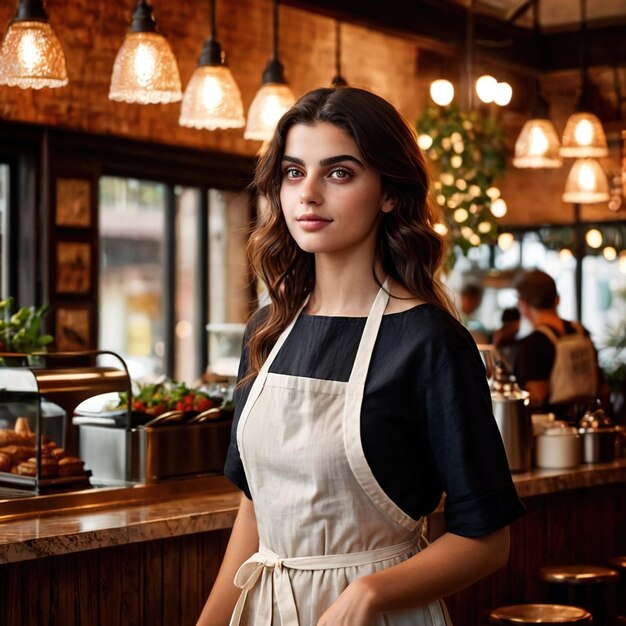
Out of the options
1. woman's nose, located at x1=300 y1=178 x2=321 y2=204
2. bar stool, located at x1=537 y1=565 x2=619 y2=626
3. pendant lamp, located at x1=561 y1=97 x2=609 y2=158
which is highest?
pendant lamp, located at x1=561 y1=97 x2=609 y2=158

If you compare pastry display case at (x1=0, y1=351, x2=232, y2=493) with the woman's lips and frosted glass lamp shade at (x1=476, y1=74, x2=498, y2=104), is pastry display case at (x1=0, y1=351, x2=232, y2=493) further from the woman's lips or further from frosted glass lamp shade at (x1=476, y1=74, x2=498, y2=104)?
frosted glass lamp shade at (x1=476, y1=74, x2=498, y2=104)

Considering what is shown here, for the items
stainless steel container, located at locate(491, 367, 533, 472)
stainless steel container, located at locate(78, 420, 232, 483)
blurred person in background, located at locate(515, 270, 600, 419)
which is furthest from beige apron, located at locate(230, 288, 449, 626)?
blurred person in background, located at locate(515, 270, 600, 419)

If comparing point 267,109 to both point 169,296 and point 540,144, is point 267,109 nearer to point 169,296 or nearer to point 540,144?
point 540,144

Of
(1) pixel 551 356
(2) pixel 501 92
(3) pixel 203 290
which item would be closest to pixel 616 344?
(2) pixel 501 92

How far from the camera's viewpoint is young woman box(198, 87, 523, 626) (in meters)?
1.81

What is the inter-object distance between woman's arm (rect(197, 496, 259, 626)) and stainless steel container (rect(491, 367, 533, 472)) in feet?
6.95

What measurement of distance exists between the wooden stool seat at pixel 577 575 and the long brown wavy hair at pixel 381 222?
6.89 feet

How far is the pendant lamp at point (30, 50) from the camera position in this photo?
3.51 m

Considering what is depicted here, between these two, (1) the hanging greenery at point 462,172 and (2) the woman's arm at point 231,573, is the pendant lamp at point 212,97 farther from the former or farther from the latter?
(1) the hanging greenery at point 462,172

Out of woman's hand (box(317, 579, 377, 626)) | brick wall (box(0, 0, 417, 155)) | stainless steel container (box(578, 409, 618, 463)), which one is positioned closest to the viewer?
woman's hand (box(317, 579, 377, 626))

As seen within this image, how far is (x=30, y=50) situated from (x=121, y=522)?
4.97 feet

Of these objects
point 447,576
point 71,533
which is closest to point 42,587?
point 71,533

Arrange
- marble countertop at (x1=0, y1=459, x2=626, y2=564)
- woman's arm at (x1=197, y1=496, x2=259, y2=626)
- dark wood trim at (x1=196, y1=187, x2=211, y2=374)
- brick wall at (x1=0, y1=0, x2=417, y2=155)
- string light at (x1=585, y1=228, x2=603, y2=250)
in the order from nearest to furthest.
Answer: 1. woman's arm at (x1=197, y1=496, x2=259, y2=626)
2. marble countertop at (x1=0, y1=459, x2=626, y2=564)
3. brick wall at (x1=0, y1=0, x2=417, y2=155)
4. dark wood trim at (x1=196, y1=187, x2=211, y2=374)
5. string light at (x1=585, y1=228, x2=603, y2=250)

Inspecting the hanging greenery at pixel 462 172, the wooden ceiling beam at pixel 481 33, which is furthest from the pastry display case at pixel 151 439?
the hanging greenery at pixel 462 172
